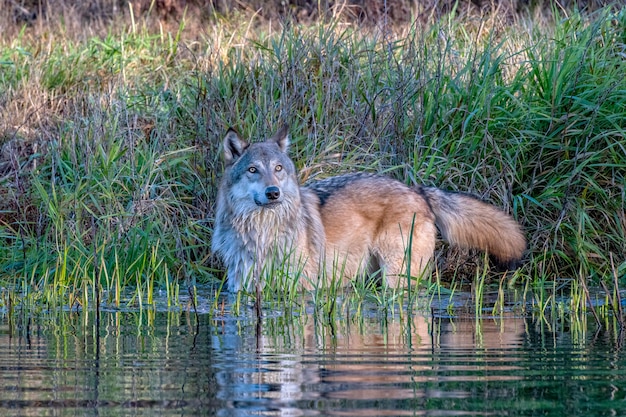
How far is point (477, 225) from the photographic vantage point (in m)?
7.65

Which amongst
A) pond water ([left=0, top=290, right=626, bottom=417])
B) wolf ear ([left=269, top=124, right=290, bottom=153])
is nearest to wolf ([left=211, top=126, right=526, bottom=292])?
wolf ear ([left=269, top=124, right=290, bottom=153])

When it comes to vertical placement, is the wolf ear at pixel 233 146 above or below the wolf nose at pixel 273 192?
above

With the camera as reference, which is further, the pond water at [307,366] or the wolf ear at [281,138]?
the wolf ear at [281,138]

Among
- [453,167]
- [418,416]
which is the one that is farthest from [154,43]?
[418,416]

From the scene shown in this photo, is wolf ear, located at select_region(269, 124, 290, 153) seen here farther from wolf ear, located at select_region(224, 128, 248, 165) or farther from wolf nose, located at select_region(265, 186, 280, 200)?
wolf nose, located at select_region(265, 186, 280, 200)

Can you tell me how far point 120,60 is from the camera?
1172 centimetres

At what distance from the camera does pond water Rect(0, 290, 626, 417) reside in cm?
334

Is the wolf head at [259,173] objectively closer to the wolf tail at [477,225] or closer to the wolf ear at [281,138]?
the wolf ear at [281,138]

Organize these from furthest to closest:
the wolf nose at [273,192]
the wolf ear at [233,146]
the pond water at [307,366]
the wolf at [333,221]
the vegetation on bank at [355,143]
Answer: the vegetation on bank at [355,143], the wolf ear at [233,146], the wolf at [333,221], the wolf nose at [273,192], the pond water at [307,366]

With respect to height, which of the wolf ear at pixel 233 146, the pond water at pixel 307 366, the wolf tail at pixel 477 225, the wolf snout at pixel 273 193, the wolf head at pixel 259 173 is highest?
the wolf ear at pixel 233 146

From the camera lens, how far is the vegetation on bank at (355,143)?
25.9 ft

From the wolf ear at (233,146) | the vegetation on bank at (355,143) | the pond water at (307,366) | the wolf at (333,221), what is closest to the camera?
the pond water at (307,366)

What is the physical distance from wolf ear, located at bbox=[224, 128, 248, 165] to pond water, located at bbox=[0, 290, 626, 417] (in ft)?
6.79

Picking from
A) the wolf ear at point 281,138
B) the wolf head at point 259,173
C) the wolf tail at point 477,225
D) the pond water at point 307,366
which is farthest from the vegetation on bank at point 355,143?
the pond water at point 307,366
